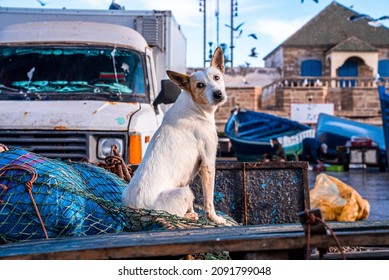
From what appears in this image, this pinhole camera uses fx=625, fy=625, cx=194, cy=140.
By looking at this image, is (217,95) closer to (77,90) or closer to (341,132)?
(77,90)

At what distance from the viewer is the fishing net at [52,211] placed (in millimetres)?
3332

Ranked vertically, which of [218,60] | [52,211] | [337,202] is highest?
[218,60]

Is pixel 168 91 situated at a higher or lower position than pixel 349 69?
lower

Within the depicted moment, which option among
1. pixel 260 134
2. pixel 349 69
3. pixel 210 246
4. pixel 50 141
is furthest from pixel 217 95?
pixel 349 69

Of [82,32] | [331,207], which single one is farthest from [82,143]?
[331,207]

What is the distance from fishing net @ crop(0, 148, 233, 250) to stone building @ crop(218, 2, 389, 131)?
3949 centimetres

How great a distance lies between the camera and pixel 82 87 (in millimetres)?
6832

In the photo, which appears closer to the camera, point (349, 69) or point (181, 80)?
point (181, 80)

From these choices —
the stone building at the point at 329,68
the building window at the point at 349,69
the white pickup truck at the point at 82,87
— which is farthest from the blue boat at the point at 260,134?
the building window at the point at 349,69

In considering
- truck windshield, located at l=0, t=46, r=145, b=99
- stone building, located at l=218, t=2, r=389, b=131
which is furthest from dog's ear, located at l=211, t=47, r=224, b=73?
stone building, located at l=218, t=2, r=389, b=131

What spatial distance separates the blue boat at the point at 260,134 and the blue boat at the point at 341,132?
3231 mm

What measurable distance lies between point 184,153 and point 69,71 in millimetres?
3538

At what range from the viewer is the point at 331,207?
7.62 metres

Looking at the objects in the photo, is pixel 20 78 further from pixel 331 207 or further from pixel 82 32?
pixel 331 207
